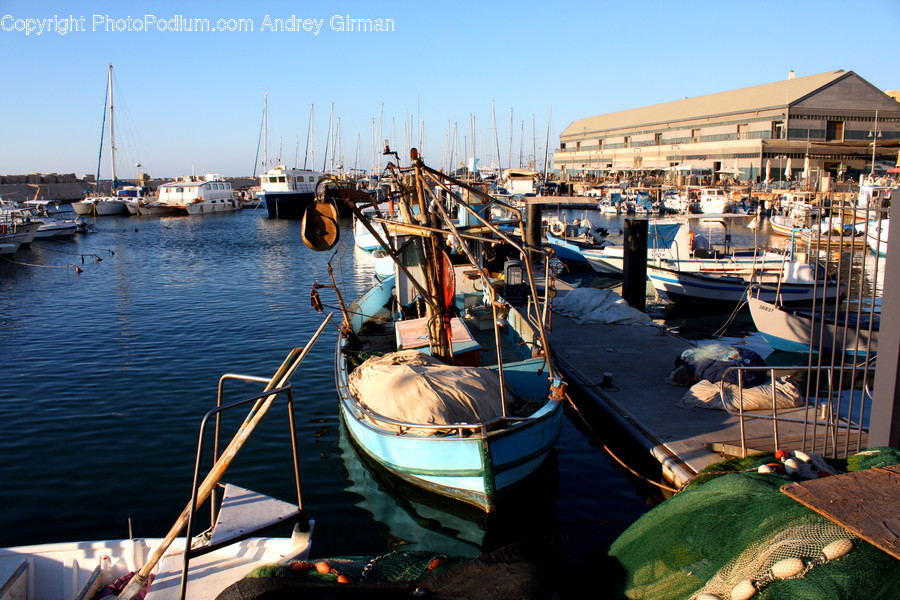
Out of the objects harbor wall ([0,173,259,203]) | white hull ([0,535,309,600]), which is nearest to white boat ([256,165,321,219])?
harbor wall ([0,173,259,203])

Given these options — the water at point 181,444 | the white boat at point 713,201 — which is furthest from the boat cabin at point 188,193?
the white boat at point 713,201

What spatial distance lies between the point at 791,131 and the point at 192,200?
2921 inches

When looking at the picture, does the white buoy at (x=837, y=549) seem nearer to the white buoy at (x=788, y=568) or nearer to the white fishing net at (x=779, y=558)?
the white fishing net at (x=779, y=558)

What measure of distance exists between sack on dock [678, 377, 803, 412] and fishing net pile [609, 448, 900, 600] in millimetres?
4510

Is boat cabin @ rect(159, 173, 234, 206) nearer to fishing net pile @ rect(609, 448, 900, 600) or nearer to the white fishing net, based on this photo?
fishing net pile @ rect(609, 448, 900, 600)

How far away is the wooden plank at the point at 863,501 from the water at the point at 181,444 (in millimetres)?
4259

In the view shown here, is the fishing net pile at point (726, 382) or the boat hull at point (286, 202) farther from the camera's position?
the boat hull at point (286, 202)

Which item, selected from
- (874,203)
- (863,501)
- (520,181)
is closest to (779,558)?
(863,501)

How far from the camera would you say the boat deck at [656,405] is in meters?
8.55

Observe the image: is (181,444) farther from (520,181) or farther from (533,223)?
(520,181)

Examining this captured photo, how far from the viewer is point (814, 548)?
12.1 ft

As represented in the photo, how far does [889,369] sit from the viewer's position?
222 inches

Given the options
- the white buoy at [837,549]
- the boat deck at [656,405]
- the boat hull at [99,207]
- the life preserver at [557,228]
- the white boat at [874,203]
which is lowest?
the boat deck at [656,405]

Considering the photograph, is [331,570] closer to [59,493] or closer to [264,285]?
[59,493]
